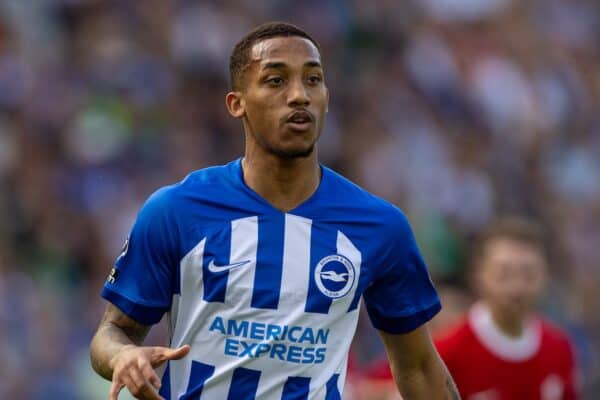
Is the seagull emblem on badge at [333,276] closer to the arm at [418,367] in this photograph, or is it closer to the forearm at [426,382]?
the arm at [418,367]

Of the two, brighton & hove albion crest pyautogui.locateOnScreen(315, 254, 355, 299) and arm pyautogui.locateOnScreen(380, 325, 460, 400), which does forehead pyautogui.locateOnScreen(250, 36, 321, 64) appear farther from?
arm pyautogui.locateOnScreen(380, 325, 460, 400)

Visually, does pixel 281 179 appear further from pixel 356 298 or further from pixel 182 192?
pixel 356 298

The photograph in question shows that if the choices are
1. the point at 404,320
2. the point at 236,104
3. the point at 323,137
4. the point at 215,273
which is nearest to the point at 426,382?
the point at 404,320

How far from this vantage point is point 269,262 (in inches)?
203

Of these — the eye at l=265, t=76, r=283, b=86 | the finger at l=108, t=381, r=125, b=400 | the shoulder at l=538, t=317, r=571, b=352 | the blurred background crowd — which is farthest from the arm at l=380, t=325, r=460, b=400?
the blurred background crowd

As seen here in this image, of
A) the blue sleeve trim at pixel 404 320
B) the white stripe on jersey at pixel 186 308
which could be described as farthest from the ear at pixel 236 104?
the blue sleeve trim at pixel 404 320

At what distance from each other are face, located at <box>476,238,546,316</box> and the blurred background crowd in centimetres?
134

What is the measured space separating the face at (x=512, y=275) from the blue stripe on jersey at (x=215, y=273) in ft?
9.65

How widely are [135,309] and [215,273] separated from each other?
289 millimetres

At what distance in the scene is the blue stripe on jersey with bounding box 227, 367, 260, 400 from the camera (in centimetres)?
509

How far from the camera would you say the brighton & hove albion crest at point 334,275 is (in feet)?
17.0

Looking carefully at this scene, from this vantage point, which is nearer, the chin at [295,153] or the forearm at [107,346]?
the forearm at [107,346]

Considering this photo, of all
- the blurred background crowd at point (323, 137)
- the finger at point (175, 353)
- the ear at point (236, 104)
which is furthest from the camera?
the blurred background crowd at point (323, 137)

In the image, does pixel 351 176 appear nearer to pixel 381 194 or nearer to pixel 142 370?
pixel 381 194
